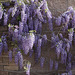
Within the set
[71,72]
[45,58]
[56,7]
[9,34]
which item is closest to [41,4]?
[56,7]

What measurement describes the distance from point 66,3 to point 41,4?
715mm

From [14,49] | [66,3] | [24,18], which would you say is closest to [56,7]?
[66,3]

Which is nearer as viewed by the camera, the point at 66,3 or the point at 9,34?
the point at 9,34

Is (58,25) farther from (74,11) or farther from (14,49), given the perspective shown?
(14,49)

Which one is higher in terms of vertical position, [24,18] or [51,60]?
[24,18]

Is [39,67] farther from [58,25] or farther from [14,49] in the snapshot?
[58,25]

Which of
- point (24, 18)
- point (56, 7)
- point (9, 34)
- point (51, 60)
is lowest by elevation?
point (51, 60)

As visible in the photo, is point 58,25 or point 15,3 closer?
point 15,3

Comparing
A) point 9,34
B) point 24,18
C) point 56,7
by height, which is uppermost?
point 56,7

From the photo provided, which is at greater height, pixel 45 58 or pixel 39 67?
pixel 45 58

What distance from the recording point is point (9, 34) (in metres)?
3.34

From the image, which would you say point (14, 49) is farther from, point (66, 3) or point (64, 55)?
point (66, 3)

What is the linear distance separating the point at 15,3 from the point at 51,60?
1610 mm

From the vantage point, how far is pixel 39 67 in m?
3.59
